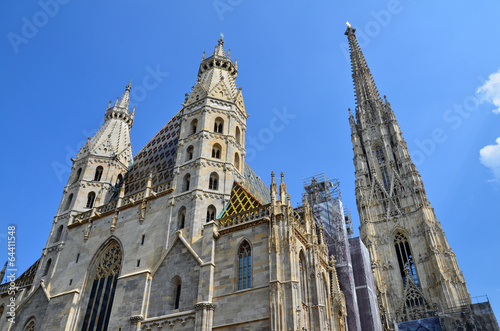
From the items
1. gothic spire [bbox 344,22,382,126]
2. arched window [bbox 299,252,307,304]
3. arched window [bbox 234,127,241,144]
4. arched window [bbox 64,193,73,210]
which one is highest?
gothic spire [bbox 344,22,382,126]

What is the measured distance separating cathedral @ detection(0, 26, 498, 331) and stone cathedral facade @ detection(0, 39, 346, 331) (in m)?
0.06

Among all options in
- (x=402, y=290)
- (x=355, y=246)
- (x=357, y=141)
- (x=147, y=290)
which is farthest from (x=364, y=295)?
(x=357, y=141)

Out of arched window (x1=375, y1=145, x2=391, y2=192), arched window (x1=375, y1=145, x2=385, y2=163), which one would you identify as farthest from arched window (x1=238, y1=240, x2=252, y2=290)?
arched window (x1=375, y1=145, x2=385, y2=163)

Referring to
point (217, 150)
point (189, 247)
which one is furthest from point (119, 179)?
point (189, 247)

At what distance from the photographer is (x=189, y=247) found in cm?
2045

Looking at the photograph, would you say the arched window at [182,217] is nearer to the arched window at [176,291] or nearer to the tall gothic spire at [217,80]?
the arched window at [176,291]

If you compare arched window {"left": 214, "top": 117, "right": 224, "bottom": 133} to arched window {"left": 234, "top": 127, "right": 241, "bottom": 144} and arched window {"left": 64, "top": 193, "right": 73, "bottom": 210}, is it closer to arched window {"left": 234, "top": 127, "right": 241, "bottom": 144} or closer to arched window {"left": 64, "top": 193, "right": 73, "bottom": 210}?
arched window {"left": 234, "top": 127, "right": 241, "bottom": 144}

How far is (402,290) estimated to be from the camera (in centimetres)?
4203

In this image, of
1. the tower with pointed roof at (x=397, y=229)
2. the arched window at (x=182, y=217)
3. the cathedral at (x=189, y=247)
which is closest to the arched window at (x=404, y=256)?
the tower with pointed roof at (x=397, y=229)

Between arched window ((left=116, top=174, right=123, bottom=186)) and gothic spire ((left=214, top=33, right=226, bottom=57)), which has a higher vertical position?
gothic spire ((left=214, top=33, right=226, bottom=57))

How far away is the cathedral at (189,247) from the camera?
1842 centimetres

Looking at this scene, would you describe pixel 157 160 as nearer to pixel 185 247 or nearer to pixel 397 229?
pixel 185 247

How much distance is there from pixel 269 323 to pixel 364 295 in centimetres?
1836

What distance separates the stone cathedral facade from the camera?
59.9ft
